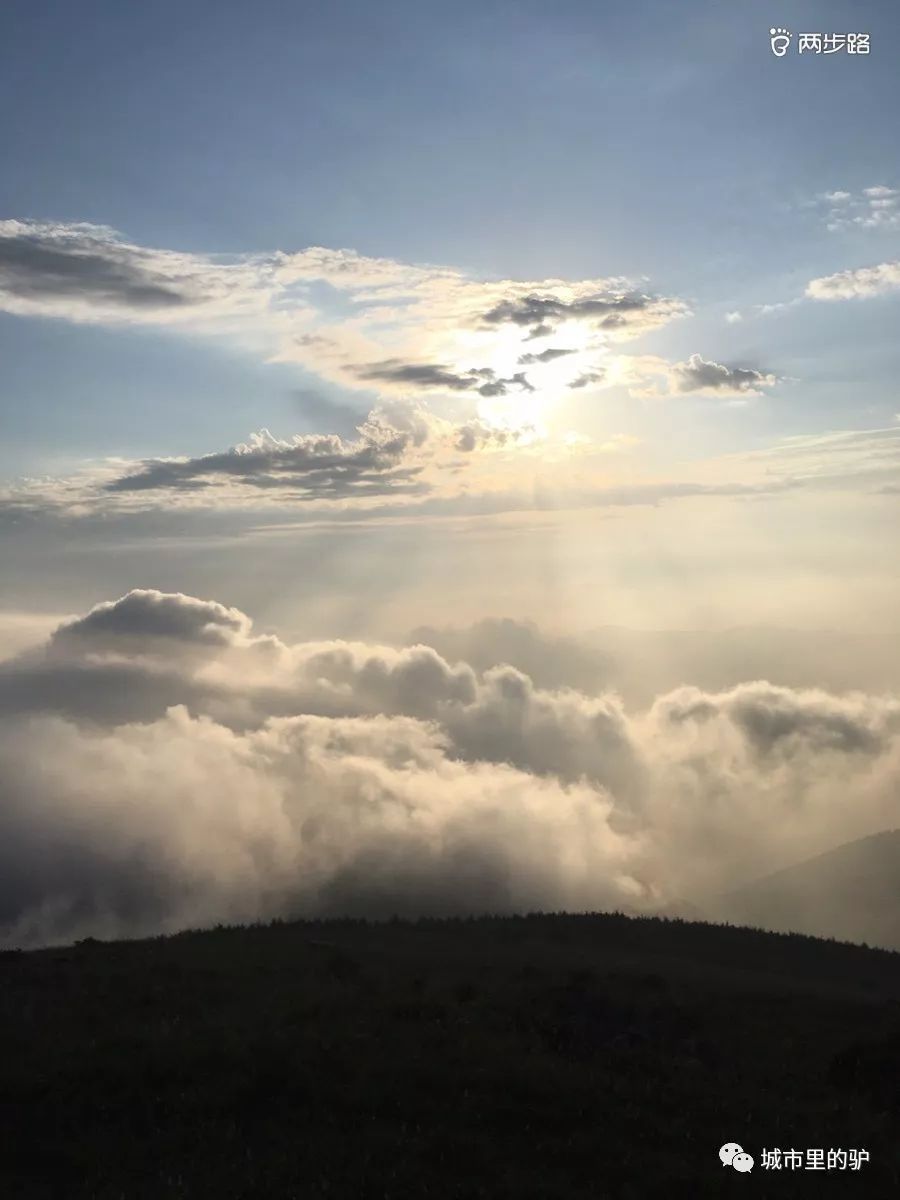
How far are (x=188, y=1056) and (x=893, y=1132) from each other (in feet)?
45.5

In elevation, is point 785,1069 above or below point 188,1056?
below

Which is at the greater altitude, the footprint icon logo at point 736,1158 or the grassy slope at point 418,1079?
the grassy slope at point 418,1079

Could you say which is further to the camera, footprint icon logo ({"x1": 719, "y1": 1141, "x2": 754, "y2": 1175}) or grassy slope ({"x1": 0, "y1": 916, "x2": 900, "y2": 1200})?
footprint icon logo ({"x1": 719, "y1": 1141, "x2": 754, "y2": 1175})

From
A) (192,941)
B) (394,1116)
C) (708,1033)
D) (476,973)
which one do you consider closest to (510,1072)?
(394,1116)

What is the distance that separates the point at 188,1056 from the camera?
792 inches

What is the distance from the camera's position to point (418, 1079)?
19.3m

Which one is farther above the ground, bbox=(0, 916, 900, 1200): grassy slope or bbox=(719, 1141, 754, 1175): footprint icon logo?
bbox=(0, 916, 900, 1200): grassy slope

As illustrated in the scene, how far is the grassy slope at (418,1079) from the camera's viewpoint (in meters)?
15.5

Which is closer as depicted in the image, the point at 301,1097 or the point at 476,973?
the point at 301,1097

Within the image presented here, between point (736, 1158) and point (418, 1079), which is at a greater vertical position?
point (418, 1079)

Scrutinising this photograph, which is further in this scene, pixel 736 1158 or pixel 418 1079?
pixel 418 1079

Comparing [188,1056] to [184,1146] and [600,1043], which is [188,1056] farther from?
[600,1043]

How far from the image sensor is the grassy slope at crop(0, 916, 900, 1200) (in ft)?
50.9

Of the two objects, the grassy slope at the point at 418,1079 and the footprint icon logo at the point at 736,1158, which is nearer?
the grassy slope at the point at 418,1079
